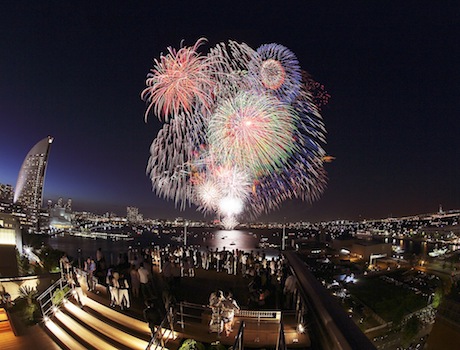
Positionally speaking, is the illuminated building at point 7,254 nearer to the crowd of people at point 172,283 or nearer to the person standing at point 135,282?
the crowd of people at point 172,283

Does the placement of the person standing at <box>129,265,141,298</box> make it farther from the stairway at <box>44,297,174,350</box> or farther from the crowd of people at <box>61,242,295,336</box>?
the stairway at <box>44,297,174,350</box>

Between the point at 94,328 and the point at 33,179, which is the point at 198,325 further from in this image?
the point at 33,179

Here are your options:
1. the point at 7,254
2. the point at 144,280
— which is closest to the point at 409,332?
the point at 144,280

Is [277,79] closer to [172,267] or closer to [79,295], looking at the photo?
[172,267]

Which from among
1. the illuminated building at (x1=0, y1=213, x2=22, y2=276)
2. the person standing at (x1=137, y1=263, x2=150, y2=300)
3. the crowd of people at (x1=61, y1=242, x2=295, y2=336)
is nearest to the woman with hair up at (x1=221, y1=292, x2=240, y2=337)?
the crowd of people at (x1=61, y1=242, x2=295, y2=336)

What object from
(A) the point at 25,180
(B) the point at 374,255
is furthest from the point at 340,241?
(A) the point at 25,180
